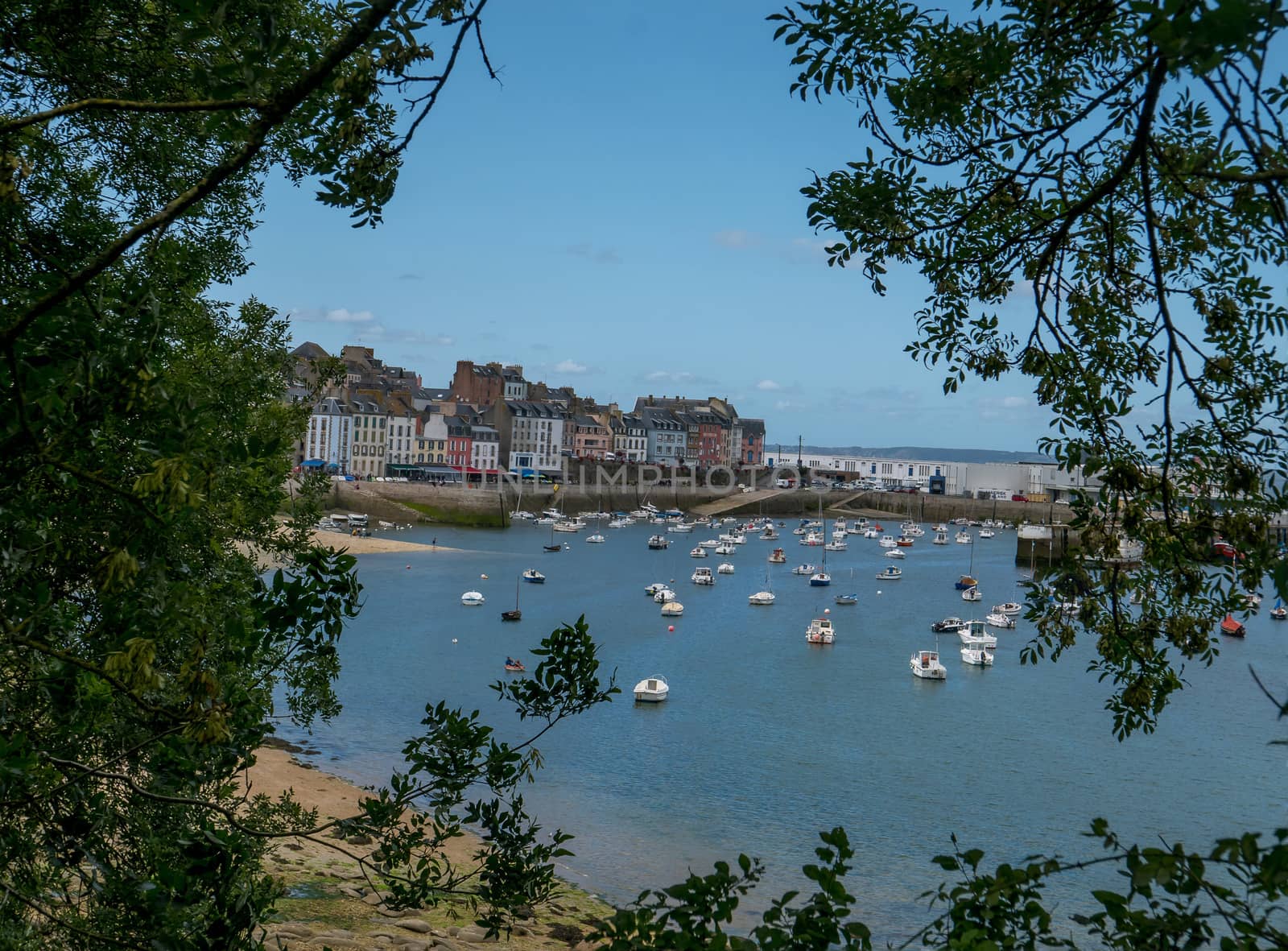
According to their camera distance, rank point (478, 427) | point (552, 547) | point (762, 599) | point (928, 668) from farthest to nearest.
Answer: point (478, 427) < point (552, 547) < point (762, 599) < point (928, 668)

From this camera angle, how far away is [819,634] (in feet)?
145

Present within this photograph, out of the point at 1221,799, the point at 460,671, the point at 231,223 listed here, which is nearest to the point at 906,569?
the point at 460,671

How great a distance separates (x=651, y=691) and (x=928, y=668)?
10.0 meters

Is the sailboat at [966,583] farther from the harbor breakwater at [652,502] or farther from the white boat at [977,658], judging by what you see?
the white boat at [977,658]

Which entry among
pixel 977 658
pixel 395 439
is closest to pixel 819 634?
pixel 977 658

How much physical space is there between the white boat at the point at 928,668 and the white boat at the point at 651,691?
9.18 meters

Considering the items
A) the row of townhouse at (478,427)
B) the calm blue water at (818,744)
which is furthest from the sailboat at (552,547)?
the calm blue water at (818,744)

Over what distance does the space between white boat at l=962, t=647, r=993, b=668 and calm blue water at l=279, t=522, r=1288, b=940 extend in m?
0.37

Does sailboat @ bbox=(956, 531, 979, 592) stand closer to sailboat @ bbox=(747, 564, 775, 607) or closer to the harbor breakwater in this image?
the harbor breakwater

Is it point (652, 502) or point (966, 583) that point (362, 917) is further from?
point (652, 502)

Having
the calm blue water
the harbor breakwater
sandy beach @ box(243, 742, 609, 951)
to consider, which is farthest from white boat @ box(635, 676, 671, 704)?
the harbor breakwater

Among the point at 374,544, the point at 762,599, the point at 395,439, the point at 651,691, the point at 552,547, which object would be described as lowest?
the point at 651,691

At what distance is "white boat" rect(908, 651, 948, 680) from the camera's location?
37750 mm

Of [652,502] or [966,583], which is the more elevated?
[652,502]
